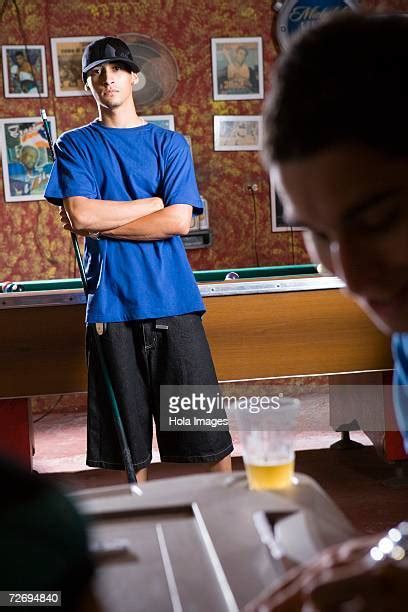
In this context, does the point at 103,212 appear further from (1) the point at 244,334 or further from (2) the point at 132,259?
(1) the point at 244,334

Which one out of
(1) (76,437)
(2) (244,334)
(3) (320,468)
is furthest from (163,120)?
(3) (320,468)

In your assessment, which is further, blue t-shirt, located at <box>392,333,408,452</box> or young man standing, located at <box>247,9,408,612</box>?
blue t-shirt, located at <box>392,333,408,452</box>

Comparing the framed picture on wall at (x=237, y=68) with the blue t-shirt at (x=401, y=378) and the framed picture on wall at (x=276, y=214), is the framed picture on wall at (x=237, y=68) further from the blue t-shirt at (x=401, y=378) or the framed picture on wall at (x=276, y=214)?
the blue t-shirt at (x=401, y=378)

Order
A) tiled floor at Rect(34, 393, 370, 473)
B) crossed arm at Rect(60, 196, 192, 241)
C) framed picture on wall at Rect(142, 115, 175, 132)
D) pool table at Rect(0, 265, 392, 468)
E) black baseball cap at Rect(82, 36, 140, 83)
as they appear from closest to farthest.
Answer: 1. crossed arm at Rect(60, 196, 192, 241)
2. black baseball cap at Rect(82, 36, 140, 83)
3. pool table at Rect(0, 265, 392, 468)
4. tiled floor at Rect(34, 393, 370, 473)
5. framed picture on wall at Rect(142, 115, 175, 132)

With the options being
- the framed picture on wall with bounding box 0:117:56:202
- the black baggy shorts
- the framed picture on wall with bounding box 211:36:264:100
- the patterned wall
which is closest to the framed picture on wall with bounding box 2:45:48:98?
the patterned wall

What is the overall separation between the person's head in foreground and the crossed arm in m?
2.09

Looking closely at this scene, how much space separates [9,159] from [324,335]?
318 cm

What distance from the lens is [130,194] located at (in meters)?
2.91

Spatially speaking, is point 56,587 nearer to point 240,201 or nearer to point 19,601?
point 19,601

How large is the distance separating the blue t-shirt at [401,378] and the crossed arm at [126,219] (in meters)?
1.75

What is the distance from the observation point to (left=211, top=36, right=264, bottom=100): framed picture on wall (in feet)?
19.7

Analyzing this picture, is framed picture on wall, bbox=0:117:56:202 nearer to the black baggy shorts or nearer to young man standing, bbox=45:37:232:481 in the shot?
young man standing, bbox=45:37:232:481

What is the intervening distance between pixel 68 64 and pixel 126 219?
3.41m

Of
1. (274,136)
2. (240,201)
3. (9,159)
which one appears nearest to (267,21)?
(240,201)
